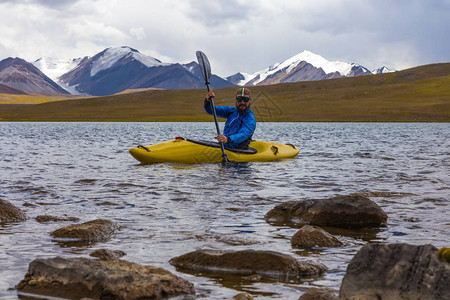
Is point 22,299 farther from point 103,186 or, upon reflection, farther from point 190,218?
point 103,186

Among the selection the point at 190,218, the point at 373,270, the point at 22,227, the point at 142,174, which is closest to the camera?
the point at 373,270

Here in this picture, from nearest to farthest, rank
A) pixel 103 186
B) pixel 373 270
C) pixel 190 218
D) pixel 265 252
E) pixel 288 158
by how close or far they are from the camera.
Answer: pixel 373 270, pixel 265 252, pixel 190 218, pixel 103 186, pixel 288 158

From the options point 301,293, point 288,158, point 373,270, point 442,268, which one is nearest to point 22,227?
point 301,293

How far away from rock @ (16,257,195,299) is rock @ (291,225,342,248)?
2644mm

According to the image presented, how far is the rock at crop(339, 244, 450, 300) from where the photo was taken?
4.64m

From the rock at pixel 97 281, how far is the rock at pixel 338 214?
4.41m

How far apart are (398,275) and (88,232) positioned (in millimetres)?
4829

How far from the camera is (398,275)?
4805 millimetres

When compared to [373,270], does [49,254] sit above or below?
below

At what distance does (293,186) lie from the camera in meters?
14.7

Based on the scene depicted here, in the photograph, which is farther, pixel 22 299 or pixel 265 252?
pixel 265 252

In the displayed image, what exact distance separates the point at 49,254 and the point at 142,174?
9.98m

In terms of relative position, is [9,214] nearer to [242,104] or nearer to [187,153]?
[187,153]

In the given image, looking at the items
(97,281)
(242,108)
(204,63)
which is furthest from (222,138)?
(97,281)
